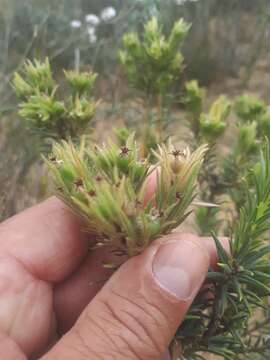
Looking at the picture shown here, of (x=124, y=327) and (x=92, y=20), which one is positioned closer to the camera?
(x=124, y=327)

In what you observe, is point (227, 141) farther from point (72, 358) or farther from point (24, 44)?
point (72, 358)

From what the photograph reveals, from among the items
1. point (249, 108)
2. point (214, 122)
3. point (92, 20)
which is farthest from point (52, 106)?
point (92, 20)

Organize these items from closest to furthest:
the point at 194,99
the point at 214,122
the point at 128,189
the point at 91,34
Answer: the point at 128,189
the point at 214,122
the point at 194,99
the point at 91,34

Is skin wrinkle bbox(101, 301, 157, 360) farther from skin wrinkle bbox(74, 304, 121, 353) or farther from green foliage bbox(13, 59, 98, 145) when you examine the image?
green foliage bbox(13, 59, 98, 145)

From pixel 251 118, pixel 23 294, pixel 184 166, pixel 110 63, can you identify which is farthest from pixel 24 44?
pixel 184 166

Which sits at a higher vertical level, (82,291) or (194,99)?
(194,99)

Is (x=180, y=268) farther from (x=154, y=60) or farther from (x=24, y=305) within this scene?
(x=154, y=60)

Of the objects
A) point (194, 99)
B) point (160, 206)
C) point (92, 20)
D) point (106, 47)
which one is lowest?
point (106, 47)

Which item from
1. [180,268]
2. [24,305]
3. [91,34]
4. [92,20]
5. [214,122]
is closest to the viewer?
[180,268]
